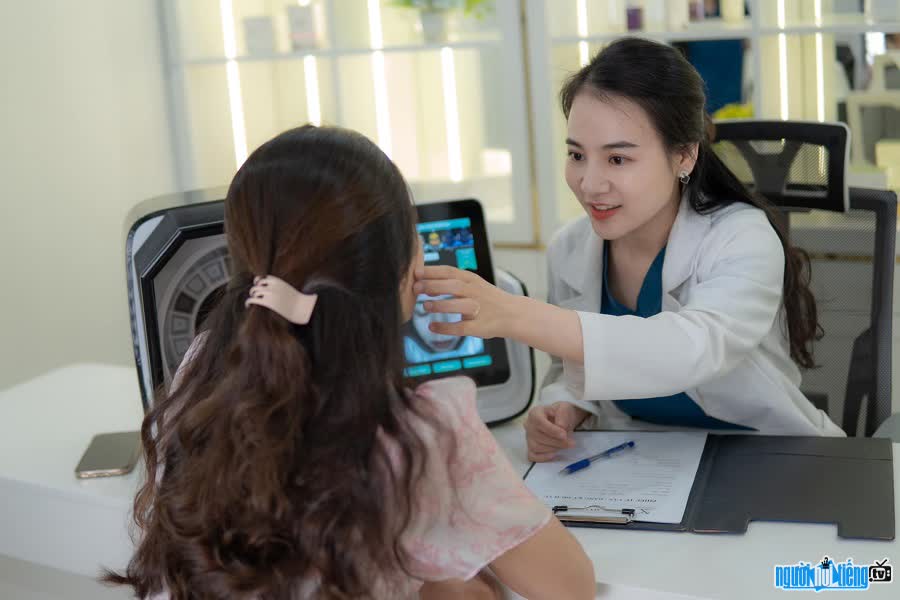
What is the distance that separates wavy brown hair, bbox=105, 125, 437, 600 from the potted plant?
2239 mm

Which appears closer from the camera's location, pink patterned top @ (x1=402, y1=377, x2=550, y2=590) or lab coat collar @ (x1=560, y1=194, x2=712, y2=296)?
pink patterned top @ (x1=402, y1=377, x2=550, y2=590)

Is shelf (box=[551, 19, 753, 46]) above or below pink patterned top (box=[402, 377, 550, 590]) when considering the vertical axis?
above

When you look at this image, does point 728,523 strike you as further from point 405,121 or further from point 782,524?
point 405,121

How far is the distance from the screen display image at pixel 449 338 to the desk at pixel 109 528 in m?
0.11

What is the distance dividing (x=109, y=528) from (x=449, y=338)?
0.55 m

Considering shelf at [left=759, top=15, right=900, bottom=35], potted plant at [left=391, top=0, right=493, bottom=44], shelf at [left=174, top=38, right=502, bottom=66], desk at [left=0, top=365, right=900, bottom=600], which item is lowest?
desk at [left=0, top=365, right=900, bottom=600]

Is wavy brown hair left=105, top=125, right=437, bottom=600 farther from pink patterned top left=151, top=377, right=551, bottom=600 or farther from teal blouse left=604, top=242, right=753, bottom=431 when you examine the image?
teal blouse left=604, top=242, right=753, bottom=431

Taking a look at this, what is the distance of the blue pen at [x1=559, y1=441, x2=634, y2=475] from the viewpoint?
1.35 metres

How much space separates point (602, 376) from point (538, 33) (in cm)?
185

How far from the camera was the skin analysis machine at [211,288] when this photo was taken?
4.63 ft

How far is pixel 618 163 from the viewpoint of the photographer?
1.47 meters

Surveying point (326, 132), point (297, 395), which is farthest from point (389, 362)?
point (326, 132)

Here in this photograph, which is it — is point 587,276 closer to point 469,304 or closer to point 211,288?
point 469,304

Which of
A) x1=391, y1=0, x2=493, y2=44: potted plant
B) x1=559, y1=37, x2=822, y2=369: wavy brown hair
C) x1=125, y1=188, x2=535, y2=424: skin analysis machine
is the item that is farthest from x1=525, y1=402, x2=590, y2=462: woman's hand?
x1=391, y1=0, x2=493, y2=44: potted plant
